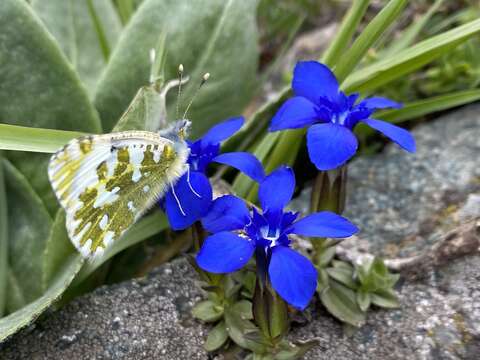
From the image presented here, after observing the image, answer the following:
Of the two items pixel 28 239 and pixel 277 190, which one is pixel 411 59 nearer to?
pixel 277 190

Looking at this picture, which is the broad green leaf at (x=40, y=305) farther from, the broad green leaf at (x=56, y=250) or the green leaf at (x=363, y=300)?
the green leaf at (x=363, y=300)

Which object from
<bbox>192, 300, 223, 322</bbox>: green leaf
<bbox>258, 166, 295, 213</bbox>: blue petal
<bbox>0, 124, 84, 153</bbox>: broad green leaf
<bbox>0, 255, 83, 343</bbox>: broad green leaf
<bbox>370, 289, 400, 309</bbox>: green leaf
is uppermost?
<bbox>0, 124, 84, 153</bbox>: broad green leaf

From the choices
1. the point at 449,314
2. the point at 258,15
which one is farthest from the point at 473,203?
the point at 258,15

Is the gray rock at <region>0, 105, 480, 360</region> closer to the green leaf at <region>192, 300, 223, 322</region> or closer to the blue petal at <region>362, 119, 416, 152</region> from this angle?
the green leaf at <region>192, 300, 223, 322</region>

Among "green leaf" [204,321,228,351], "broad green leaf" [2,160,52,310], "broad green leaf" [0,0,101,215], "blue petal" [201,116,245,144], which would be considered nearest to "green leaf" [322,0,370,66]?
"blue petal" [201,116,245,144]

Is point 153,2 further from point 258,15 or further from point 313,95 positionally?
point 258,15

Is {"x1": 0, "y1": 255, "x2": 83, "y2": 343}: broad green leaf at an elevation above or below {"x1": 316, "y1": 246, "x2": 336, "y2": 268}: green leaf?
above

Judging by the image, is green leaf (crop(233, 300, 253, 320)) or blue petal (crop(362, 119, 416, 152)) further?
green leaf (crop(233, 300, 253, 320))
